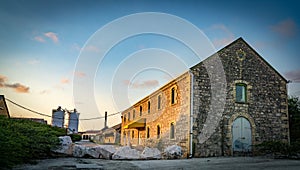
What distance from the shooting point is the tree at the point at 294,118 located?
17.6 m

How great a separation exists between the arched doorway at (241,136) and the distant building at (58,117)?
2815 centimetres

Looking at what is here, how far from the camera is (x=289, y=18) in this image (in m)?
13.8

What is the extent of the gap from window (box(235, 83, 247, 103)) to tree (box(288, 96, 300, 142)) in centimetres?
438

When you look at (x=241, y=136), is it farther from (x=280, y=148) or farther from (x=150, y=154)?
(x=150, y=154)

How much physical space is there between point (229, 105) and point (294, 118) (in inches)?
224

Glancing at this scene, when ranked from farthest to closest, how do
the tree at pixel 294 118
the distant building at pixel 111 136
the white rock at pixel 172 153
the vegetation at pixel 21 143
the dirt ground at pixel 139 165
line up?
the distant building at pixel 111 136 → the tree at pixel 294 118 → the white rock at pixel 172 153 → the dirt ground at pixel 139 165 → the vegetation at pixel 21 143

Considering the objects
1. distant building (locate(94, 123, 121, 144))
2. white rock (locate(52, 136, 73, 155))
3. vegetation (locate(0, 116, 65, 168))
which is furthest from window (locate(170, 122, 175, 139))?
distant building (locate(94, 123, 121, 144))

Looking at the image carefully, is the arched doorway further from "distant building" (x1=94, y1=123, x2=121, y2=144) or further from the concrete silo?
the concrete silo

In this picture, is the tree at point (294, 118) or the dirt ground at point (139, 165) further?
the tree at point (294, 118)

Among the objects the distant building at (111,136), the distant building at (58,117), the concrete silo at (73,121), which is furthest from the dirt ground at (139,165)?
the concrete silo at (73,121)

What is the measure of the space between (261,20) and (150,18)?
21.0ft

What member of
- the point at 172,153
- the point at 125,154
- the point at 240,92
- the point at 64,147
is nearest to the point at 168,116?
the point at 240,92

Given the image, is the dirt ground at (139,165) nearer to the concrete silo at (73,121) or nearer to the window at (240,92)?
the window at (240,92)

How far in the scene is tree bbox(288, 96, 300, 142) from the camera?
1759 cm
